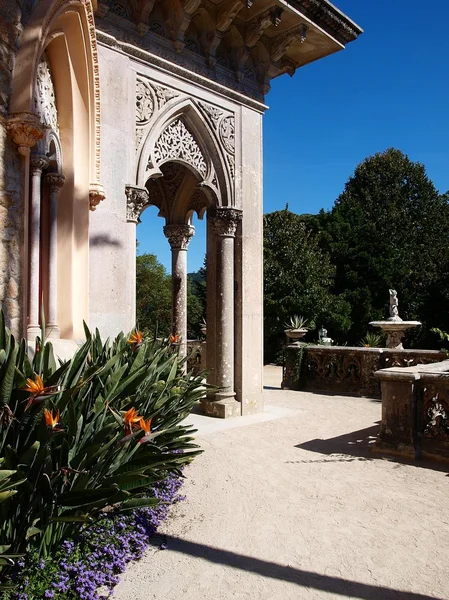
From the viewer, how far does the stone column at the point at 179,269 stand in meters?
10.1

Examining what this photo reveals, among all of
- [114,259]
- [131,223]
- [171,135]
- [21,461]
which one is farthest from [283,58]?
[21,461]

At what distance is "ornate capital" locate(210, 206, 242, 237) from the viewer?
7.59 metres

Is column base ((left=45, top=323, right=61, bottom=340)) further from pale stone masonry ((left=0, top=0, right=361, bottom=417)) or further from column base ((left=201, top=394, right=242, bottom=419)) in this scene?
column base ((left=201, top=394, right=242, bottom=419))

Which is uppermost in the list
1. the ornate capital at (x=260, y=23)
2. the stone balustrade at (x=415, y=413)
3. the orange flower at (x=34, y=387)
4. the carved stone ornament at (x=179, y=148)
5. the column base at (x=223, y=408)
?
the ornate capital at (x=260, y=23)

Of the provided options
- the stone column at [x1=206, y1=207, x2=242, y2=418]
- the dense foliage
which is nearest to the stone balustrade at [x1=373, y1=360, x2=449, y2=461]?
the stone column at [x1=206, y1=207, x2=242, y2=418]

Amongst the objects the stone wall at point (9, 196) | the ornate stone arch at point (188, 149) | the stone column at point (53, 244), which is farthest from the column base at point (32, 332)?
the ornate stone arch at point (188, 149)

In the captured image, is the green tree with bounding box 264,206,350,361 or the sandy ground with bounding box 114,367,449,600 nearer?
the sandy ground with bounding box 114,367,449,600

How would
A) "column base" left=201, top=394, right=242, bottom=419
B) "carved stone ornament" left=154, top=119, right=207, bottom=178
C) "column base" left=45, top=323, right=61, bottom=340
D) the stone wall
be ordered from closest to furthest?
the stone wall, "column base" left=45, top=323, right=61, bottom=340, "carved stone ornament" left=154, top=119, right=207, bottom=178, "column base" left=201, top=394, right=242, bottom=419

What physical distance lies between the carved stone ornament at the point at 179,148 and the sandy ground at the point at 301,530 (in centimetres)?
380

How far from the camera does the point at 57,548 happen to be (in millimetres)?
2666

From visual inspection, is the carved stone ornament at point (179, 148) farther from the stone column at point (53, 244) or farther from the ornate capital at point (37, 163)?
the ornate capital at point (37, 163)

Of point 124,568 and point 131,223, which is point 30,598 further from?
point 131,223

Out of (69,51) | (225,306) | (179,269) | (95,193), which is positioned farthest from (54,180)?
(179,269)

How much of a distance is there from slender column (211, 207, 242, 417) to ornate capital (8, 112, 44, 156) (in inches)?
168
